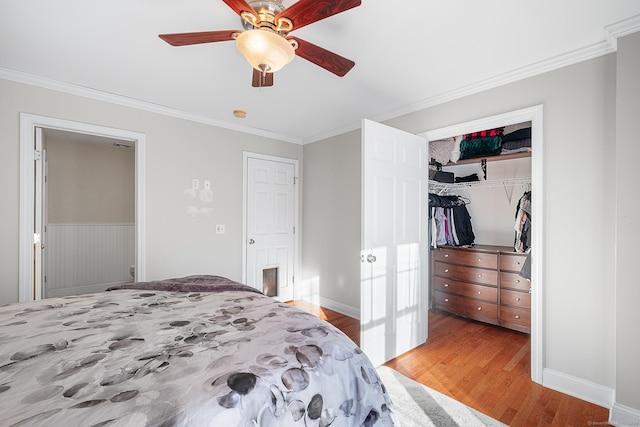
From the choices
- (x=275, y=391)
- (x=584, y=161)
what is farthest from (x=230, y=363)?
(x=584, y=161)

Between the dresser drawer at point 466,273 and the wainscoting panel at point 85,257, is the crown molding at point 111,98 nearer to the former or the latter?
the wainscoting panel at point 85,257

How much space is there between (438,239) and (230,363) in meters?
3.27

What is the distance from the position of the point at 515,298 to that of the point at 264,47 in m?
3.32

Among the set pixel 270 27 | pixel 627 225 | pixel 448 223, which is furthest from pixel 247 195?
pixel 627 225

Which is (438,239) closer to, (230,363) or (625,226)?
(625,226)

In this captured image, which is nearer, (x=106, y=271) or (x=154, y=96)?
(x=154, y=96)

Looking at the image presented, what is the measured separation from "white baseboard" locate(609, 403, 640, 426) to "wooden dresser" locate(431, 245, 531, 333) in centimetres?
127

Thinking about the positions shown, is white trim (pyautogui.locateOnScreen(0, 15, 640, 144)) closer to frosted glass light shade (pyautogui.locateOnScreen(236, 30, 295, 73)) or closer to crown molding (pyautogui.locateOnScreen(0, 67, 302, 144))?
crown molding (pyautogui.locateOnScreen(0, 67, 302, 144))

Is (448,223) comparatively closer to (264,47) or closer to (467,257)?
(467,257)

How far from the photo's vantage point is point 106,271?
436cm

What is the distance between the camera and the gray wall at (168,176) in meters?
2.29

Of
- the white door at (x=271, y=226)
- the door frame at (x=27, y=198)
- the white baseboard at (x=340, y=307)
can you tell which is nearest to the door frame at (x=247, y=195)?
the white door at (x=271, y=226)

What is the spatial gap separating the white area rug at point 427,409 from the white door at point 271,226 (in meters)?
2.16

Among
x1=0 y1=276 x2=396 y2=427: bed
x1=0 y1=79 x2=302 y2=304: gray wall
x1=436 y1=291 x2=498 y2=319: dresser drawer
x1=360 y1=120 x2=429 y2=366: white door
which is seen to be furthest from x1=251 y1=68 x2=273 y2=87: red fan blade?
x1=436 y1=291 x2=498 y2=319: dresser drawer
